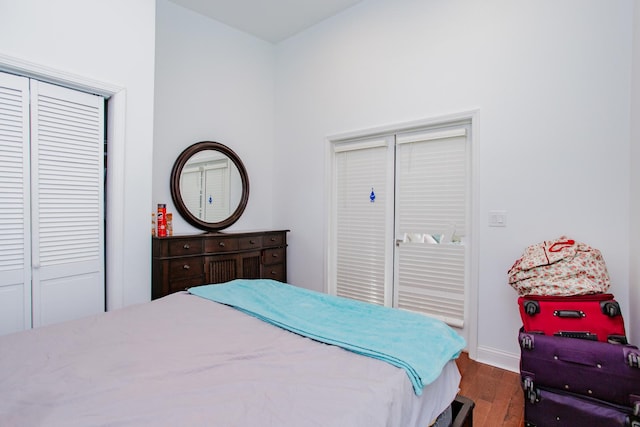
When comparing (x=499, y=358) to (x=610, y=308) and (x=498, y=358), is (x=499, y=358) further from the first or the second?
(x=610, y=308)

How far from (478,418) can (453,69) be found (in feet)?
8.11

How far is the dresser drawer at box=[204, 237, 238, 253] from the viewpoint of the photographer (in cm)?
299

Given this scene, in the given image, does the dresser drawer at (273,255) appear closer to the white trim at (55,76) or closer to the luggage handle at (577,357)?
the white trim at (55,76)

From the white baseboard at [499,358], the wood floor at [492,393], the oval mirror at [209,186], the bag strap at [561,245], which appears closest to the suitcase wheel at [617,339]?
the bag strap at [561,245]

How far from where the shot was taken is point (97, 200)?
2.35 m

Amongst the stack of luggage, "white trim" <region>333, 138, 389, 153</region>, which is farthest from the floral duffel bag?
"white trim" <region>333, 138, 389, 153</region>

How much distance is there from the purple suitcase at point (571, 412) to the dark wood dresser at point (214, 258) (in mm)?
2476

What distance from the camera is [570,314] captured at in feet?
5.89

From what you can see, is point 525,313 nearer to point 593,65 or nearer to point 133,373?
point 593,65

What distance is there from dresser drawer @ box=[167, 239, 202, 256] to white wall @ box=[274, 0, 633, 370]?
177 centimetres

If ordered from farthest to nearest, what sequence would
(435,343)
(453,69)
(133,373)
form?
(453,69) → (435,343) → (133,373)

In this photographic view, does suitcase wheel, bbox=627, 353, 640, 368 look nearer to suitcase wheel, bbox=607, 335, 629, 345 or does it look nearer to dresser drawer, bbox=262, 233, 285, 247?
suitcase wheel, bbox=607, 335, 629, 345

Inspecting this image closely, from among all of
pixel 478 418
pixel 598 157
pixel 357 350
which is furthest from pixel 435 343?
pixel 598 157

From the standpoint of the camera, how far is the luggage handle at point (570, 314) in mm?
1783
